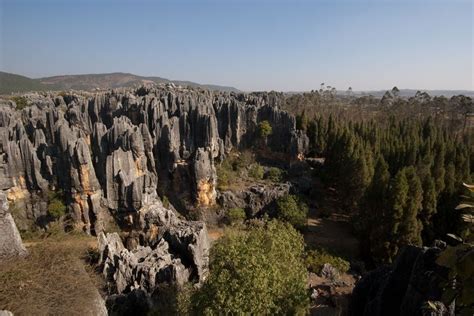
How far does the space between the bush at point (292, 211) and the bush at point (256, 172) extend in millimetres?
6005

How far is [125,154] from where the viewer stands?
1051 inches

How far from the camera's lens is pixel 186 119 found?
123 ft

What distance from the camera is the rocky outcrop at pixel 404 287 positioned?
1068 centimetres

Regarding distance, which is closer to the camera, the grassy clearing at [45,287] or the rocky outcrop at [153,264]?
the grassy clearing at [45,287]

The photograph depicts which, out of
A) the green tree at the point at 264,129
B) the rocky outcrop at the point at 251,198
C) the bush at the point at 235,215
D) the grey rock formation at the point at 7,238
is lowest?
the bush at the point at 235,215

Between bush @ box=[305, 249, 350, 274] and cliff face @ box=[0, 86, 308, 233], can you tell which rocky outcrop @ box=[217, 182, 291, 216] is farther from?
bush @ box=[305, 249, 350, 274]

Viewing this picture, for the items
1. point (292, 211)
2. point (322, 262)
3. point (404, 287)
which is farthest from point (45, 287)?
point (292, 211)

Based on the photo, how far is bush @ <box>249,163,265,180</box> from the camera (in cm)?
3538

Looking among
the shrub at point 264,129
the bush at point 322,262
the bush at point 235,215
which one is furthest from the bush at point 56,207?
the shrub at point 264,129

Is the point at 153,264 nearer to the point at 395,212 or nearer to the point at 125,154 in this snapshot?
the point at 125,154

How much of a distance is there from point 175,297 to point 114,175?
45.5ft

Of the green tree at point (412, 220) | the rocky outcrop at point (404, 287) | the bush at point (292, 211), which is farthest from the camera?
the bush at point (292, 211)

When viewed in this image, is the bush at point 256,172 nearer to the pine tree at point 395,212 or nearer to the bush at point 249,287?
the pine tree at point 395,212

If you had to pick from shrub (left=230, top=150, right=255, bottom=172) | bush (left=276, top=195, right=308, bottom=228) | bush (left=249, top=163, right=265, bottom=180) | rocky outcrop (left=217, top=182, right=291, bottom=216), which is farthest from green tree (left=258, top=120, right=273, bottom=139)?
bush (left=276, top=195, right=308, bottom=228)
